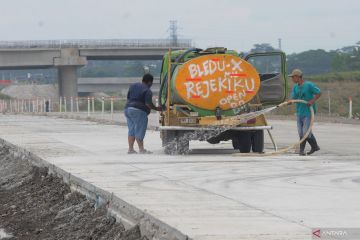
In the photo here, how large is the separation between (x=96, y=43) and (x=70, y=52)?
4478 millimetres

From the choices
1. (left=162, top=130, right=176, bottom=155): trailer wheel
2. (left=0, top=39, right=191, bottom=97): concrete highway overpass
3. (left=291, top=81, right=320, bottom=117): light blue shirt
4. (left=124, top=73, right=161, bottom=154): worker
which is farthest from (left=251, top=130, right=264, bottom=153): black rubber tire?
(left=0, top=39, right=191, bottom=97): concrete highway overpass

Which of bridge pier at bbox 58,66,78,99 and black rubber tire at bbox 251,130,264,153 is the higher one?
black rubber tire at bbox 251,130,264,153

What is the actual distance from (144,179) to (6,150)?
10.7m

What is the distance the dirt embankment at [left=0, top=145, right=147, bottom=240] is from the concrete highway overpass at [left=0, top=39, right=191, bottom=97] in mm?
75160

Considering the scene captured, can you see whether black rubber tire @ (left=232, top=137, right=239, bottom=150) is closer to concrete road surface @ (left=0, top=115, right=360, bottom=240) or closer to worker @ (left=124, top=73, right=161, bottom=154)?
concrete road surface @ (left=0, top=115, right=360, bottom=240)

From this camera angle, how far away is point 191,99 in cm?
1816

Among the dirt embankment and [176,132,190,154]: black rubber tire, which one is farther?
[176,132,190,154]: black rubber tire

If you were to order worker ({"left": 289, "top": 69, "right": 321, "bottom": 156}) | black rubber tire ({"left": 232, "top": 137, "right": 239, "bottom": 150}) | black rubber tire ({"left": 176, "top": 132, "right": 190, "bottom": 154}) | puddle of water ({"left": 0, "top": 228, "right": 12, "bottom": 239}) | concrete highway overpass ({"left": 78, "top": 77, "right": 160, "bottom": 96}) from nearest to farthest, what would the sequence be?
puddle of water ({"left": 0, "top": 228, "right": 12, "bottom": 239})
worker ({"left": 289, "top": 69, "right": 321, "bottom": 156})
black rubber tire ({"left": 176, "top": 132, "right": 190, "bottom": 154})
black rubber tire ({"left": 232, "top": 137, "right": 239, "bottom": 150})
concrete highway overpass ({"left": 78, "top": 77, "right": 160, "bottom": 96})

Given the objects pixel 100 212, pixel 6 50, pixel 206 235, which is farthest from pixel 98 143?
pixel 6 50

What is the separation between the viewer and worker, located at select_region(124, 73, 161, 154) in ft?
62.3

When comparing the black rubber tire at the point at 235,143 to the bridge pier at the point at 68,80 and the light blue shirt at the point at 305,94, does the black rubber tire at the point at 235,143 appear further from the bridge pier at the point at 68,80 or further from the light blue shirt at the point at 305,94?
the bridge pier at the point at 68,80

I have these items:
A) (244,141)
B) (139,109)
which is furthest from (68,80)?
(244,141)

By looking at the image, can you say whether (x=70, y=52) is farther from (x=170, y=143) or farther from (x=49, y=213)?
(x=49, y=213)

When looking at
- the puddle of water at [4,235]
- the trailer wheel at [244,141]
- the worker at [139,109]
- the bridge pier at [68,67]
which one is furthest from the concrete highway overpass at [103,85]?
the puddle of water at [4,235]
